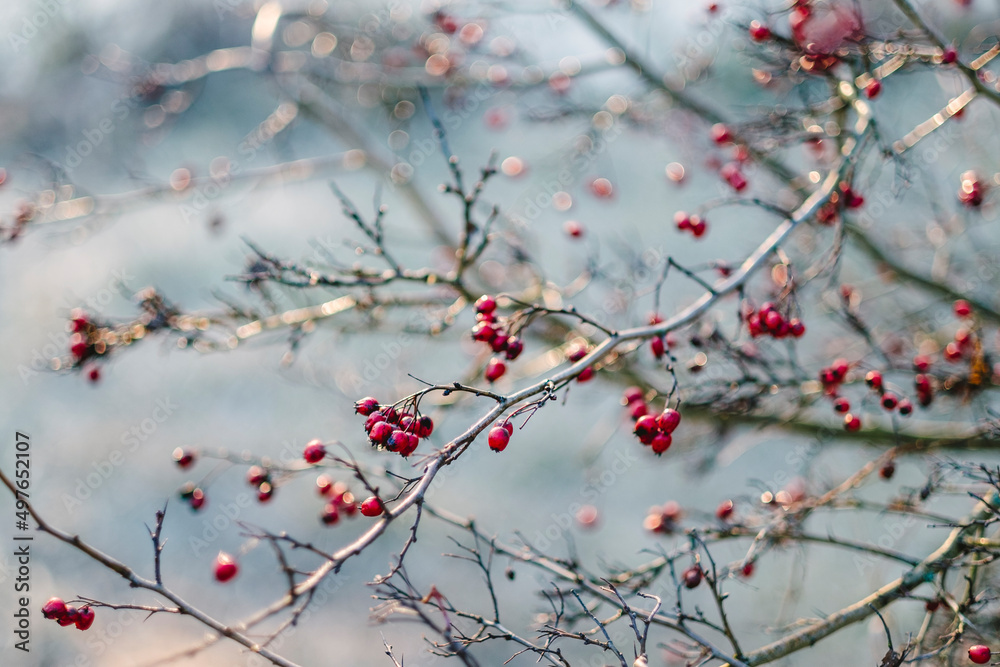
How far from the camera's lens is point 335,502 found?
2.46m

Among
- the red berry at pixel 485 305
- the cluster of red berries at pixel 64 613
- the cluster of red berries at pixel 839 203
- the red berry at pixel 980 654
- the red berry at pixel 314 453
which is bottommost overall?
the red berry at pixel 980 654

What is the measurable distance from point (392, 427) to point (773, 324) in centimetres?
133

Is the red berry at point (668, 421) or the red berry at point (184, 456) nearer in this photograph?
the red berry at point (668, 421)

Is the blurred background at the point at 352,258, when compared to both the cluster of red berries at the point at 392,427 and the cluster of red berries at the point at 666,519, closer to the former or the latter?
the cluster of red berries at the point at 666,519

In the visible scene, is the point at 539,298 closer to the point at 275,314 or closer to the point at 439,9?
the point at 275,314

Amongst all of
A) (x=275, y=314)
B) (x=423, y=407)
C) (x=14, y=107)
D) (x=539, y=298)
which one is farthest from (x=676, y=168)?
(x=14, y=107)

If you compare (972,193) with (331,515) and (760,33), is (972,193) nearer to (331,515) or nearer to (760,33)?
(760,33)

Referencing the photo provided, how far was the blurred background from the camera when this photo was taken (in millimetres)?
3812

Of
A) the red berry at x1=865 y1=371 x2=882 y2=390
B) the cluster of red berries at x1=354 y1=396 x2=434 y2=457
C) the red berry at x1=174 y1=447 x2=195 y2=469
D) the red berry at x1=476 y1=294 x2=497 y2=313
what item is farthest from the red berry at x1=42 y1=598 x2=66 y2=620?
the red berry at x1=865 y1=371 x2=882 y2=390

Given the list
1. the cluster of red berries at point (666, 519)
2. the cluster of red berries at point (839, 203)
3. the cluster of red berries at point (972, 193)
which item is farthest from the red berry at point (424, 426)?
the cluster of red berries at point (972, 193)

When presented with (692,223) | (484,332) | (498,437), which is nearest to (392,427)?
(498,437)

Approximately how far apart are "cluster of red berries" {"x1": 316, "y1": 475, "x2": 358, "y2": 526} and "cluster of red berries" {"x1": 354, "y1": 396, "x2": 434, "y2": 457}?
958 millimetres

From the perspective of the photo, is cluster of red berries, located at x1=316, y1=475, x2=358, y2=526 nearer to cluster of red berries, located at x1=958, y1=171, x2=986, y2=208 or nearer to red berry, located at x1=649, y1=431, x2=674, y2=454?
red berry, located at x1=649, y1=431, x2=674, y2=454

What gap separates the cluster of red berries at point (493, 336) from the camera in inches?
70.4
